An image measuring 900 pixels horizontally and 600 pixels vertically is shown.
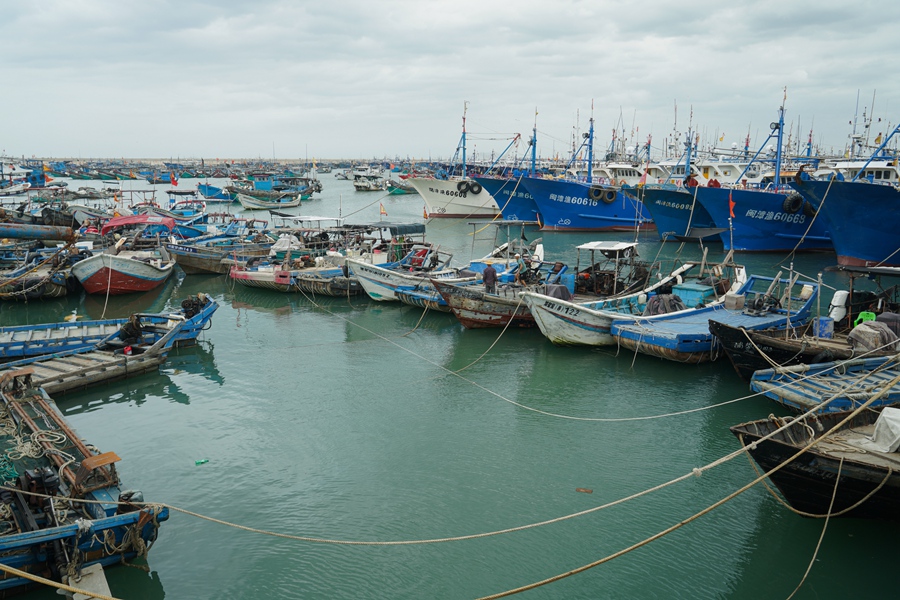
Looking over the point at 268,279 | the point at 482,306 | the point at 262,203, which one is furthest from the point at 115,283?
the point at 262,203

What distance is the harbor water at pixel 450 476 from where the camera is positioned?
762cm

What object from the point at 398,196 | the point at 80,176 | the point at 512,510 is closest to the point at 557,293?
the point at 512,510

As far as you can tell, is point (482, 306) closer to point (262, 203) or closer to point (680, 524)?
point (680, 524)

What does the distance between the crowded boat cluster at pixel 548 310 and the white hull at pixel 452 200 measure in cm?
1066

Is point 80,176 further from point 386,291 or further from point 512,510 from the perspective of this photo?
point 512,510

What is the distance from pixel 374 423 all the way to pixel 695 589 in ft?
21.2

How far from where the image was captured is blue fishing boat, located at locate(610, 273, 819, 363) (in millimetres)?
14195

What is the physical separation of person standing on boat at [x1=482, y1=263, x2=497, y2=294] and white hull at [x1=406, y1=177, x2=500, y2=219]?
33180 millimetres

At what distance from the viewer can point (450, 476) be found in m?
9.95

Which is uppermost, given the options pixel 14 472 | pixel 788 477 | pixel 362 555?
pixel 788 477

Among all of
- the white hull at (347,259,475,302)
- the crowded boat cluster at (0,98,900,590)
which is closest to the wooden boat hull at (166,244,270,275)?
the crowded boat cluster at (0,98,900,590)

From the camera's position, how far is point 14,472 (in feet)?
27.4

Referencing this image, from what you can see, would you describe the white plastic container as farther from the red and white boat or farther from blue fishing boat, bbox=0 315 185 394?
the red and white boat

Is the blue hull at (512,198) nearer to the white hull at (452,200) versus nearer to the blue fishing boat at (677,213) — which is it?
the white hull at (452,200)
